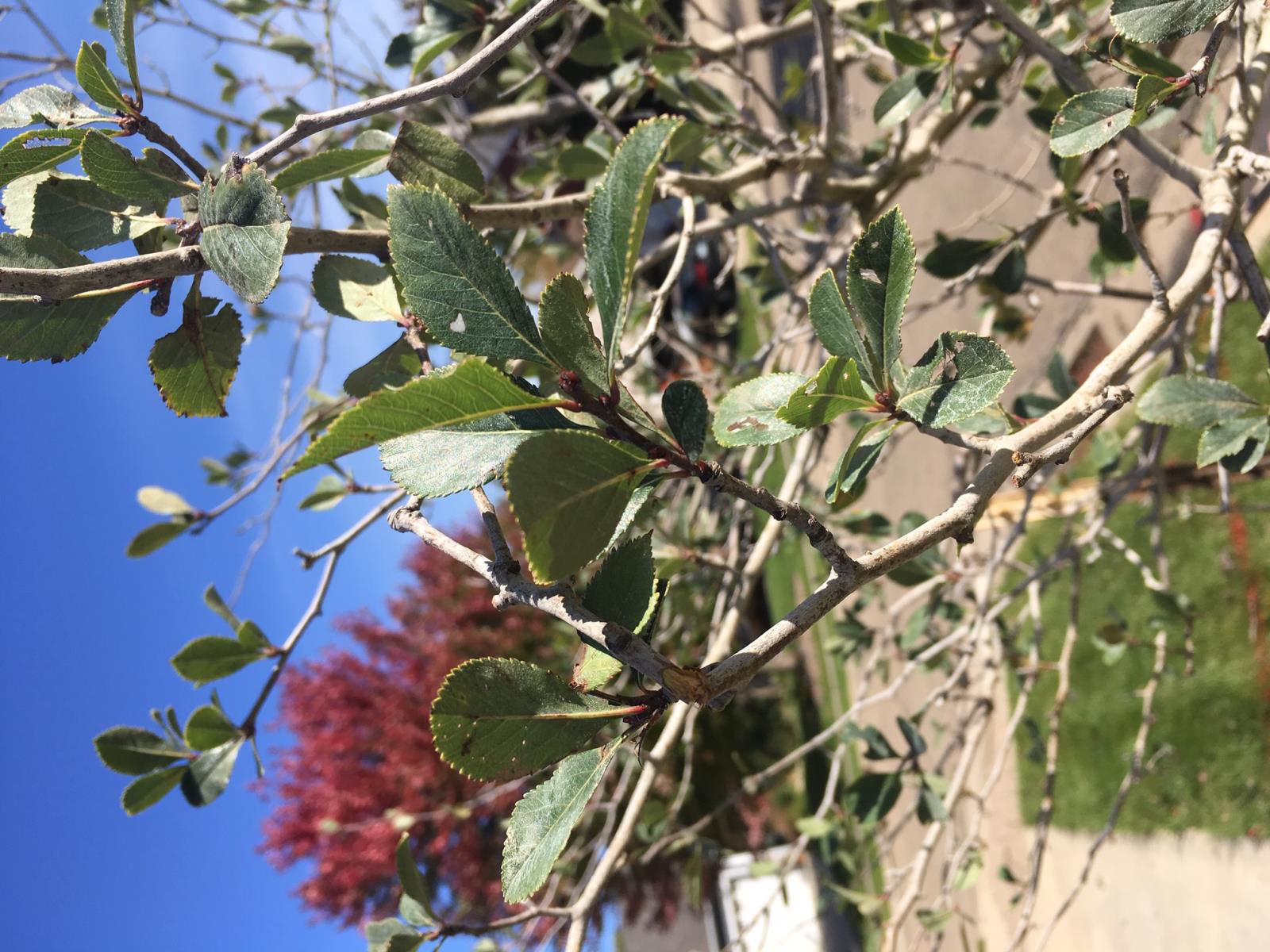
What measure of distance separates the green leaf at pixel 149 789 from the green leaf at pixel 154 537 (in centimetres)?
58

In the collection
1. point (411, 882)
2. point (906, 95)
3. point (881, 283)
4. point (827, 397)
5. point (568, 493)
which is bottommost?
point (411, 882)

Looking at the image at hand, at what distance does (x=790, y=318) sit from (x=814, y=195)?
489 millimetres

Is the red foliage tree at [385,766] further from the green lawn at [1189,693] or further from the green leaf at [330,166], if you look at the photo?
the green leaf at [330,166]

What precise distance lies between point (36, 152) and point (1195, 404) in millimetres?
1276

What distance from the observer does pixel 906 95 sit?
5.00 feet

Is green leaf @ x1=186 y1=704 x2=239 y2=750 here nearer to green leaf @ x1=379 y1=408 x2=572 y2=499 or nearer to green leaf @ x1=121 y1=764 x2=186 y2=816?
green leaf @ x1=121 y1=764 x2=186 y2=816

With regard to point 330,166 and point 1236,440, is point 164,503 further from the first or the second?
point 1236,440

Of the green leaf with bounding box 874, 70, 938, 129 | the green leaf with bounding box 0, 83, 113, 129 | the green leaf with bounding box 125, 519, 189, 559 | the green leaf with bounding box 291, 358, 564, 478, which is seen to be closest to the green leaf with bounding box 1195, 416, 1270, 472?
the green leaf with bounding box 874, 70, 938, 129

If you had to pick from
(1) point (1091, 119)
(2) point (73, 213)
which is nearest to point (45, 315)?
(2) point (73, 213)

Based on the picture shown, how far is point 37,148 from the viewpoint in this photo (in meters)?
0.81

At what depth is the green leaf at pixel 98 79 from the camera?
0.80 meters

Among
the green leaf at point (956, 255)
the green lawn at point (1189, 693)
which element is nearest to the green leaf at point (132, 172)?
the green leaf at point (956, 255)

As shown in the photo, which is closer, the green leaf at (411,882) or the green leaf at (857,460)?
the green leaf at (857,460)

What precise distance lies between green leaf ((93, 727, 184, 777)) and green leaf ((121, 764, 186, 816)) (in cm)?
2
